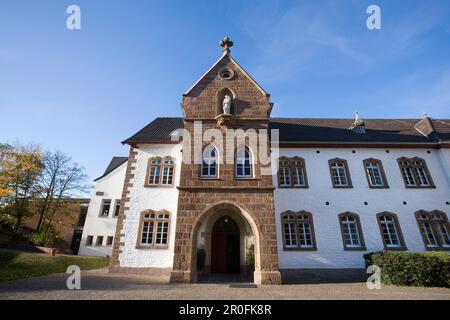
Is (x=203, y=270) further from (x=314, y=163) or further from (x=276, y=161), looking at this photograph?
(x=314, y=163)

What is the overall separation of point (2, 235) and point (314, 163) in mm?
31174

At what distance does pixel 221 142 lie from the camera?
1303 centimetres

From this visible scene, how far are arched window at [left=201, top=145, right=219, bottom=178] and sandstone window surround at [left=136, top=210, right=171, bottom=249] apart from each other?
426cm

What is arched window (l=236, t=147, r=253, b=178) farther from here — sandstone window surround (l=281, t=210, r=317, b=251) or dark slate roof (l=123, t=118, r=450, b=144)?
dark slate roof (l=123, t=118, r=450, b=144)

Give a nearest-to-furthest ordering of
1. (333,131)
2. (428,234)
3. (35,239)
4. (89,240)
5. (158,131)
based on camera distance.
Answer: (428,234) < (158,131) < (333,131) < (35,239) < (89,240)

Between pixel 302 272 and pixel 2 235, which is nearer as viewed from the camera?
pixel 302 272

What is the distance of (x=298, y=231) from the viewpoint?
554 inches

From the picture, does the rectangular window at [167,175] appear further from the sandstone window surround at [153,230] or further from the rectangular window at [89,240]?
the rectangular window at [89,240]

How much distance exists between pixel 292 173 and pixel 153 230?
10154mm

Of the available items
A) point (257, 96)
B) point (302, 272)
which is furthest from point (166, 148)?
point (302, 272)

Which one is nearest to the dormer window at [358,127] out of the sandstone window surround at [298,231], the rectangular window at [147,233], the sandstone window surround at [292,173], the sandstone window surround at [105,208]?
the sandstone window surround at [292,173]

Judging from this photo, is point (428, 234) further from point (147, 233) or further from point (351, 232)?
point (147, 233)

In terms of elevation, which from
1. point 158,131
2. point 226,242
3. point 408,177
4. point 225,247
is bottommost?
point 225,247

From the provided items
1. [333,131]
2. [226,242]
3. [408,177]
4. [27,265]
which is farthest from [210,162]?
[408,177]
